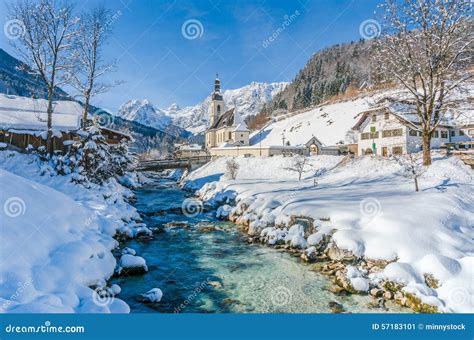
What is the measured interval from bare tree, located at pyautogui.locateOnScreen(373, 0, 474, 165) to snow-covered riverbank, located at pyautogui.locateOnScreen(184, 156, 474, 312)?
5.14 metres

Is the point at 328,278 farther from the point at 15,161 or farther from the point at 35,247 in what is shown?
the point at 15,161

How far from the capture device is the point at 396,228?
38.8 ft

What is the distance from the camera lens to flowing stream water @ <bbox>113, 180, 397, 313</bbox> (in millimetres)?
8992

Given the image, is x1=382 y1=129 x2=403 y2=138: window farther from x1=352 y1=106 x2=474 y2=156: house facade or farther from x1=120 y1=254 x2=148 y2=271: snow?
x1=120 y1=254 x2=148 y2=271: snow

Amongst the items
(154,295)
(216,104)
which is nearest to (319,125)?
(216,104)

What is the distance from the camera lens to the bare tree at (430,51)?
18844mm

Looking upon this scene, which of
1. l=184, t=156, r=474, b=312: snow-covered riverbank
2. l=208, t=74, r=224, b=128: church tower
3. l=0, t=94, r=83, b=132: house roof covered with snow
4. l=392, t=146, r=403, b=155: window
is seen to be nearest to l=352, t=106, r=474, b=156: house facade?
l=392, t=146, r=403, b=155: window

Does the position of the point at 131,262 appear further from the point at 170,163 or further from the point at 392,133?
the point at 170,163

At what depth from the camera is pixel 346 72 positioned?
360 ft

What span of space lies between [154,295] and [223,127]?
69111 millimetres
